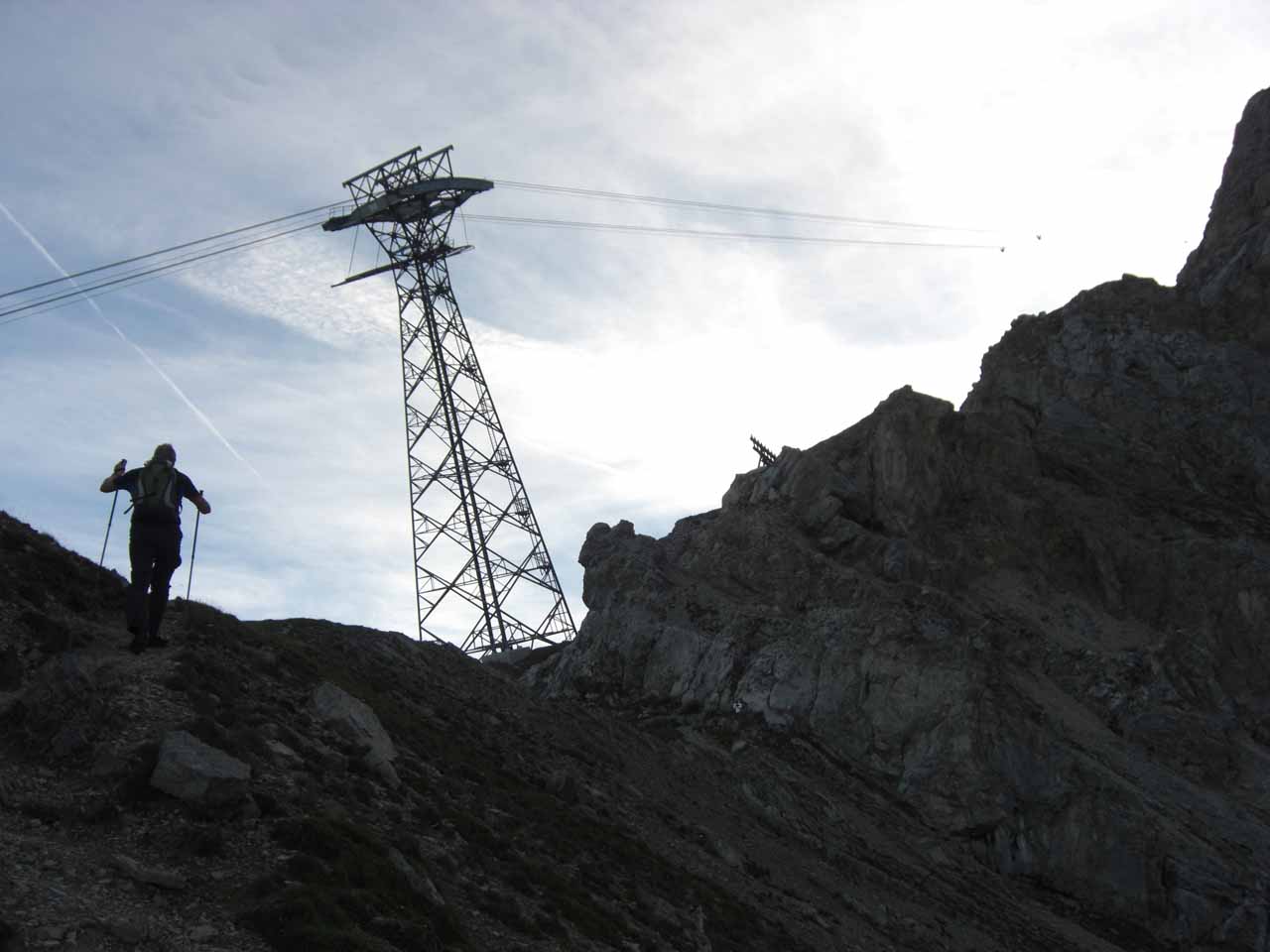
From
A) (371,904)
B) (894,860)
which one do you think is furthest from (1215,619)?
(371,904)

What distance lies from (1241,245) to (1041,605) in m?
27.0

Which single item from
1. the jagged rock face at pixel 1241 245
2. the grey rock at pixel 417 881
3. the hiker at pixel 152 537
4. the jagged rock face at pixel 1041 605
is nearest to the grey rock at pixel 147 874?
the grey rock at pixel 417 881

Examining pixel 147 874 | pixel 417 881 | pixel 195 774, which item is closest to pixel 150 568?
pixel 195 774

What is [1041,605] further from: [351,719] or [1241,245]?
[351,719]

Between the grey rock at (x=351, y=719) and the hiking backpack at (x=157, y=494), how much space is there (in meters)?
3.58

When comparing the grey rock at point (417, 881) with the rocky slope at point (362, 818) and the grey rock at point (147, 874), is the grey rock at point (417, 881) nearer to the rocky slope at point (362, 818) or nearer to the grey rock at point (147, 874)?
the rocky slope at point (362, 818)

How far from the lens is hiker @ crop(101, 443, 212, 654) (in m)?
17.6

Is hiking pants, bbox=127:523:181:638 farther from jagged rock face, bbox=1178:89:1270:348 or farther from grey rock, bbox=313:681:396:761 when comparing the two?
jagged rock face, bbox=1178:89:1270:348

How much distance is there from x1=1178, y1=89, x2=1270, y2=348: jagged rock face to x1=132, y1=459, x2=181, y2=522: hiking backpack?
183 feet

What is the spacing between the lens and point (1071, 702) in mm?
44719

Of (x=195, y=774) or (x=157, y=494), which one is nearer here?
(x=195, y=774)

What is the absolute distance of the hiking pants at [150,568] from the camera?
57.8 ft

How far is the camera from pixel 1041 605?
4972cm

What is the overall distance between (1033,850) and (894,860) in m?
6.38
